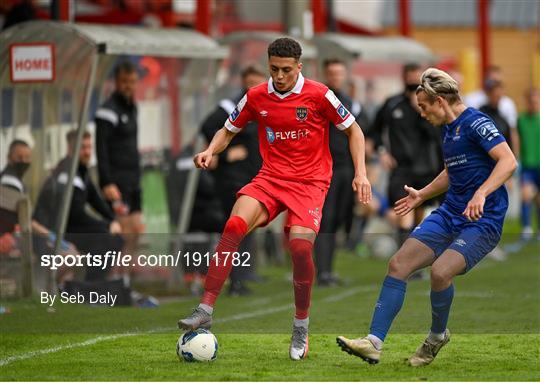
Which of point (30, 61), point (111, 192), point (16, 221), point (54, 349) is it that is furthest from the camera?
point (111, 192)

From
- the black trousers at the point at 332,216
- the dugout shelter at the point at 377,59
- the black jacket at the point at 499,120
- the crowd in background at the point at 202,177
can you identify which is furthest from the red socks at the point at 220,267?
the dugout shelter at the point at 377,59

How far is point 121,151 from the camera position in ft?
50.8

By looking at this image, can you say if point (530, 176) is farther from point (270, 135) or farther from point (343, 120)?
point (270, 135)

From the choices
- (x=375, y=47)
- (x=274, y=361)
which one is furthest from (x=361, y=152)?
(x=375, y=47)

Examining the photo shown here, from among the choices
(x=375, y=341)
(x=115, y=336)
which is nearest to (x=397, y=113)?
(x=115, y=336)

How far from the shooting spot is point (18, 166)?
47.8 ft

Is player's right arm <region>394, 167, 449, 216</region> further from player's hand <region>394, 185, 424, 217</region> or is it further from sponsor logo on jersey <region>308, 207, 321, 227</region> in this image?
sponsor logo on jersey <region>308, 207, 321, 227</region>

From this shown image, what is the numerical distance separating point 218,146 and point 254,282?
6337 millimetres

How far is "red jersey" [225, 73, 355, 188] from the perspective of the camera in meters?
10.7

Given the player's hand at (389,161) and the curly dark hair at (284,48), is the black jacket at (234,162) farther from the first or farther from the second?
the curly dark hair at (284,48)

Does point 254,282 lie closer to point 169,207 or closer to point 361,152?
point 169,207

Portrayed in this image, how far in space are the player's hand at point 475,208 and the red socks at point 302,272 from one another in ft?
4.36

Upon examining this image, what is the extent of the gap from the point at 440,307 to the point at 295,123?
1.61m

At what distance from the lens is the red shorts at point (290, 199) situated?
34.9ft
